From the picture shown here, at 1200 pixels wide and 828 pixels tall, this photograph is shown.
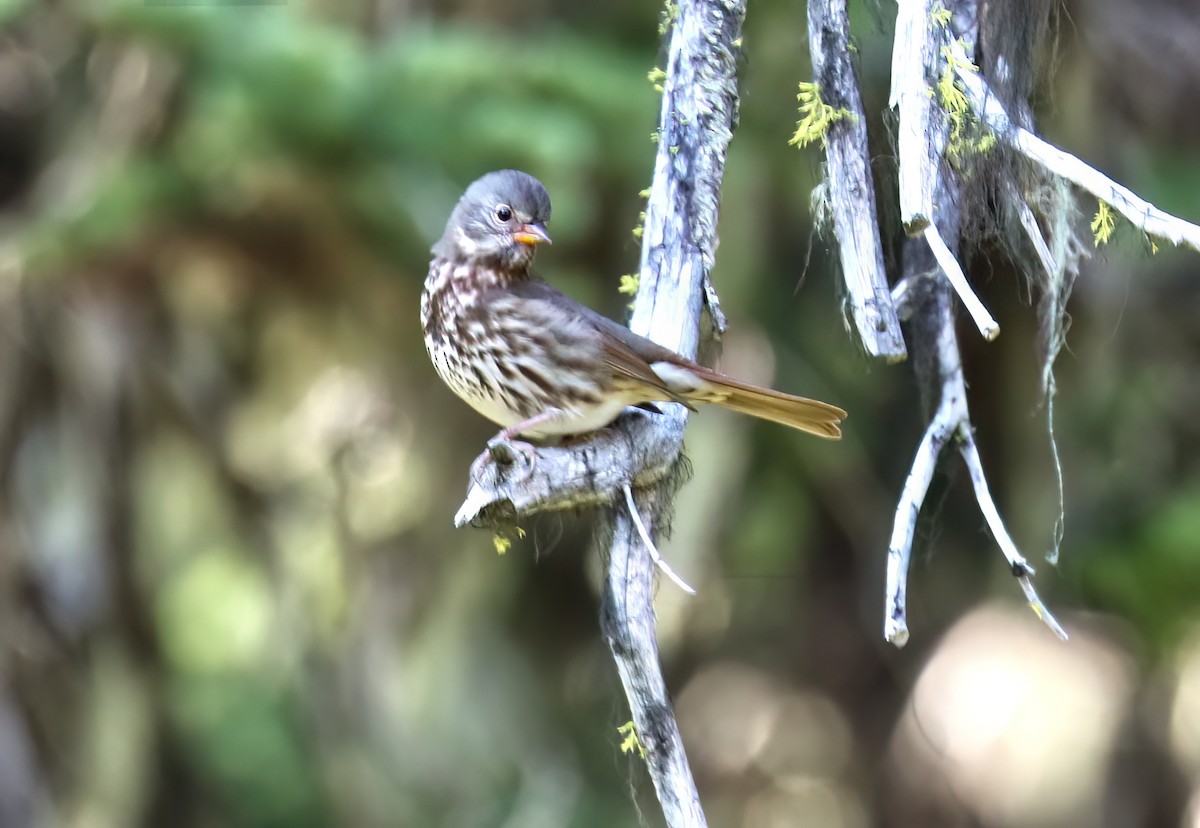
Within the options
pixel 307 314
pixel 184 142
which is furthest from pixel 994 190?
pixel 307 314

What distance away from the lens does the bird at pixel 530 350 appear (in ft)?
9.64

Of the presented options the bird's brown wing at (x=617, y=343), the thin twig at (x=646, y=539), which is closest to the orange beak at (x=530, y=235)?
the bird's brown wing at (x=617, y=343)

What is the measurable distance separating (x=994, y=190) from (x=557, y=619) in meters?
3.71

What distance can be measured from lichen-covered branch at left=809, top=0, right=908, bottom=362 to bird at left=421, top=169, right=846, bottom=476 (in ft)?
1.66

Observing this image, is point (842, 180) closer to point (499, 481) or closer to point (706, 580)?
point (499, 481)

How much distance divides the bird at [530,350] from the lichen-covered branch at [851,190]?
19.9 inches

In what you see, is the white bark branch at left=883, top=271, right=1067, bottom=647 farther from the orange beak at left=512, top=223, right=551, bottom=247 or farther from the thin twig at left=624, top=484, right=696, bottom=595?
the orange beak at left=512, top=223, right=551, bottom=247

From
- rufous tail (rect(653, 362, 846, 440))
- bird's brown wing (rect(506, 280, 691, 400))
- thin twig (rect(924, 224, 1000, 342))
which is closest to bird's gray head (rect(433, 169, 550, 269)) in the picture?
bird's brown wing (rect(506, 280, 691, 400))

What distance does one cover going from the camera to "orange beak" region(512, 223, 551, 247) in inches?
134

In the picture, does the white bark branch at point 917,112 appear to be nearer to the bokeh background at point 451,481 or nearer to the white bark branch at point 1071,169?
the white bark branch at point 1071,169

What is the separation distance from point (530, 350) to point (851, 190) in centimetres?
96

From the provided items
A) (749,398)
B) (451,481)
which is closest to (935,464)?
(749,398)

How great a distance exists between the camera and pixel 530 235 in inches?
134

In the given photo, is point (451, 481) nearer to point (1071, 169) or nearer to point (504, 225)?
point (504, 225)
